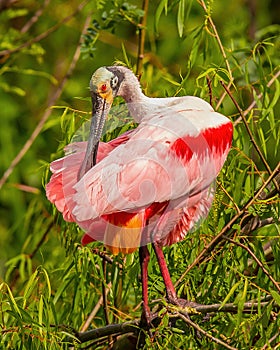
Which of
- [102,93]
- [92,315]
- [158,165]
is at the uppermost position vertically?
[102,93]

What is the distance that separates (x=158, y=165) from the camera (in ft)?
9.14

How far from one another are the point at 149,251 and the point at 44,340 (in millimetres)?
405

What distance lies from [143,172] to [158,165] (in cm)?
7

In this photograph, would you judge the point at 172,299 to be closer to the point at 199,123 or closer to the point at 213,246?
the point at 213,246

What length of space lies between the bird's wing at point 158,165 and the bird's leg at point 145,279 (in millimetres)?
181

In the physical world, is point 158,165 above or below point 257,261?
above

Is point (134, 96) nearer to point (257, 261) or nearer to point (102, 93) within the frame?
point (102, 93)

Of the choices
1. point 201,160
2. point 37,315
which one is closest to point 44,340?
point 37,315

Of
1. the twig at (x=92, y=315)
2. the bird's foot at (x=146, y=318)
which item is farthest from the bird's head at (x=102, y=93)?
the twig at (x=92, y=315)

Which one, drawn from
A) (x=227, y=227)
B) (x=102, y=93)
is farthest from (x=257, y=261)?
(x=102, y=93)

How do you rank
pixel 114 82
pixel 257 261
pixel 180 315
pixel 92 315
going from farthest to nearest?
pixel 92 315, pixel 114 82, pixel 257 261, pixel 180 315

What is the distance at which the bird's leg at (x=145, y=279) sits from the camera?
277 cm

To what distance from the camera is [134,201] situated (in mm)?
2689

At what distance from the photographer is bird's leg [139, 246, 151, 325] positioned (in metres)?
2.77
